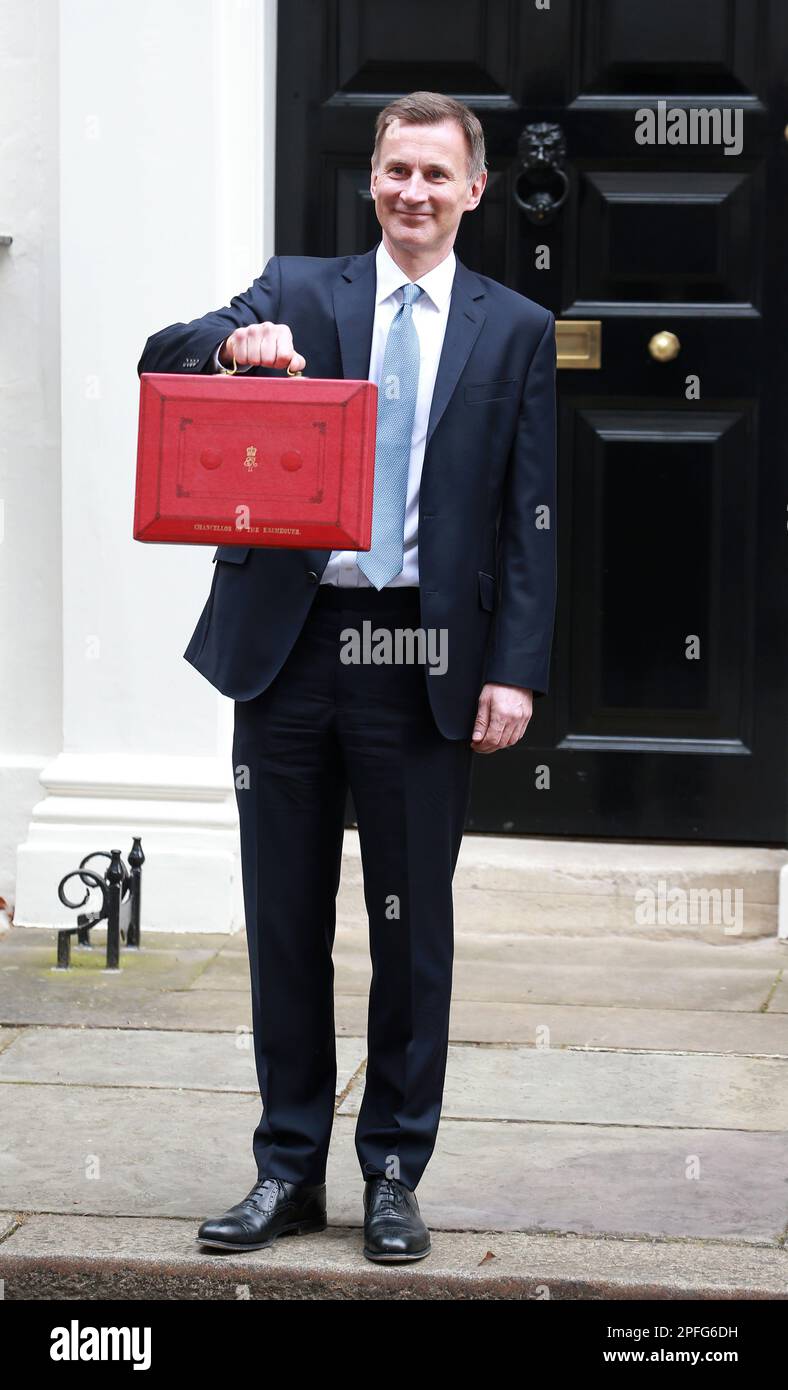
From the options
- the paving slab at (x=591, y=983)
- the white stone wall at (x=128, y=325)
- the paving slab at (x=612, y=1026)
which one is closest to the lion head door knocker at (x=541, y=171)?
the white stone wall at (x=128, y=325)

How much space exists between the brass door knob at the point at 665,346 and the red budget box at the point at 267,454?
284 cm

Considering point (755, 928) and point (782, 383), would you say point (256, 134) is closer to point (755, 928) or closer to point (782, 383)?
point (782, 383)

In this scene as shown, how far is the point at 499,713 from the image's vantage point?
12.0 ft

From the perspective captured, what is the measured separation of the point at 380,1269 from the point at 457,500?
54.7 inches

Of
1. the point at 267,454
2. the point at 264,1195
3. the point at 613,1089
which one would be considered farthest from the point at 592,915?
the point at 267,454

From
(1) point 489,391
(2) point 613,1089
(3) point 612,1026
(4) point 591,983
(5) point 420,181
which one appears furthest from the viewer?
(4) point 591,983

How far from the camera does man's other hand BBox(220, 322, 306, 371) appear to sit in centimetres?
332

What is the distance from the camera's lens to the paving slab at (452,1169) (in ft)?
12.6

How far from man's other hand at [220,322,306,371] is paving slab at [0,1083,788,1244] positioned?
1.64 m

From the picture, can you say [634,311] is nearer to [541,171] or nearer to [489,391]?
[541,171]

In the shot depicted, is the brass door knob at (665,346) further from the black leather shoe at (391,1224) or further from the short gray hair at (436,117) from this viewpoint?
the black leather shoe at (391,1224)

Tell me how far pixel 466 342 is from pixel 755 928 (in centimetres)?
289

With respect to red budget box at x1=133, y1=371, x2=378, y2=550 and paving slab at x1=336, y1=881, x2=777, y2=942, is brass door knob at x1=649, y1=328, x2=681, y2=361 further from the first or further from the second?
red budget box at x1=133, y1=371, x2=378, y2=550
